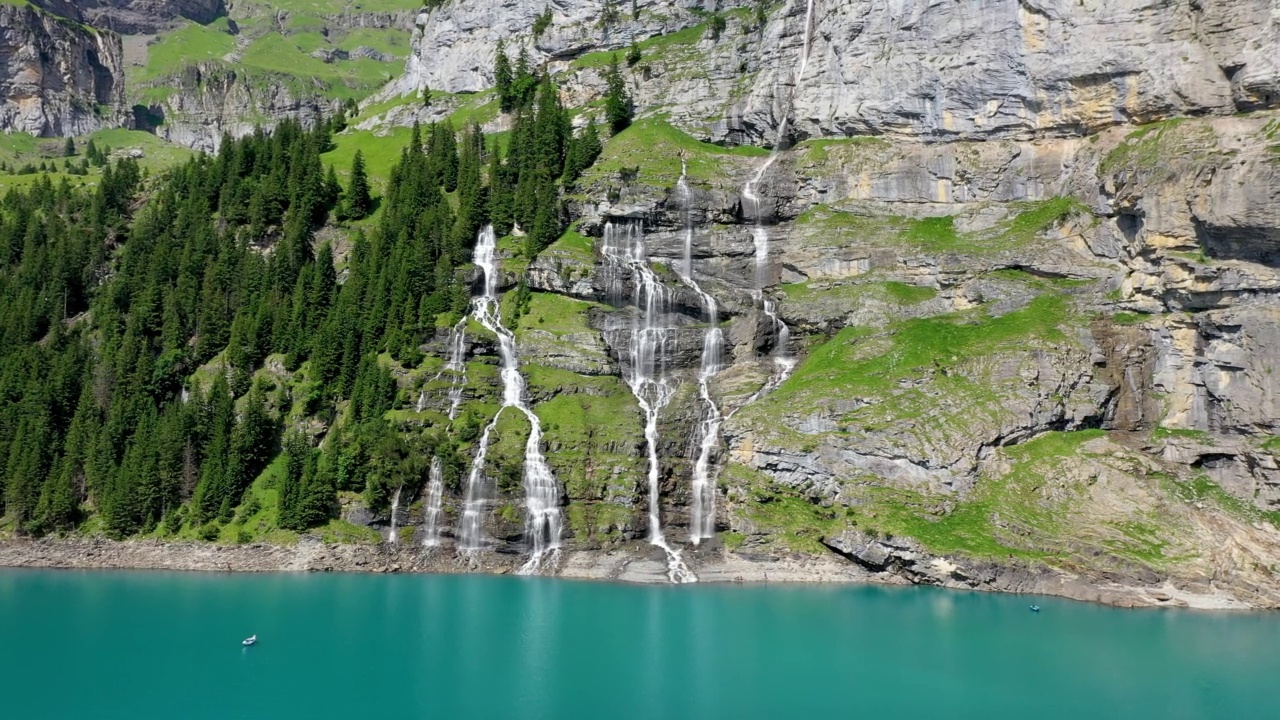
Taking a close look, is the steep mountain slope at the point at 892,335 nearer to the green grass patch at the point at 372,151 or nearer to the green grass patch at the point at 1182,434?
the green grass patch at the point at 1182,434

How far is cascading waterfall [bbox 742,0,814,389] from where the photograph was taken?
277 feet

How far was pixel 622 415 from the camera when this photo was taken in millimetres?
78188

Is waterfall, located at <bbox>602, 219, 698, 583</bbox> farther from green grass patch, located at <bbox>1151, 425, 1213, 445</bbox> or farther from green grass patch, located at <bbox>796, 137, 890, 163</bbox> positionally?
green grass patch, located at <bbox>1151, 425, 1213, 445</bbox>

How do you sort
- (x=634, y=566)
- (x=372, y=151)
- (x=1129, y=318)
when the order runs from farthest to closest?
(x=372, y=151), (x=1129, y=318), (x=634, y=566)

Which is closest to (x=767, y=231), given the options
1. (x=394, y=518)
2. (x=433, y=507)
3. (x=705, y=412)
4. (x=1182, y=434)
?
(x=705, y=412)

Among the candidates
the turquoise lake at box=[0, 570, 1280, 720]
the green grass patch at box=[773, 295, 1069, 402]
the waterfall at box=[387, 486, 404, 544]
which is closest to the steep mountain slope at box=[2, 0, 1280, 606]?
the waterfall at box=[387, 486, 404, 544]

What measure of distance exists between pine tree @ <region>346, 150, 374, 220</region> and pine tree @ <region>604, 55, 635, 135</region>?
3195cm

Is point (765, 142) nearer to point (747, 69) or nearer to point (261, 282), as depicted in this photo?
point (747, 69)

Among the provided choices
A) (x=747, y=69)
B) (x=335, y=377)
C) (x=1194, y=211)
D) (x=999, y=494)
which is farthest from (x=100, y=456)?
(x=1194, y=211)

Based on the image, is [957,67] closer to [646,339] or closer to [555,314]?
[646,339]

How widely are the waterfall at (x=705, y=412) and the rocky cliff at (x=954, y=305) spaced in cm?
57

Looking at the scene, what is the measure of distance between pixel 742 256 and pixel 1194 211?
40.0 m

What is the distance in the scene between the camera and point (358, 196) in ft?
363

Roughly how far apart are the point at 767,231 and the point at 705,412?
26.6 metres
